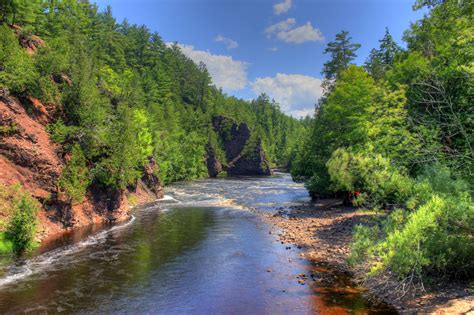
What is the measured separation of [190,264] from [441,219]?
1338cm

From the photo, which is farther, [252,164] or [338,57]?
[252,164]

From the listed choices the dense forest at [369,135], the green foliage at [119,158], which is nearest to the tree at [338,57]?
the dense forest at [369,135]

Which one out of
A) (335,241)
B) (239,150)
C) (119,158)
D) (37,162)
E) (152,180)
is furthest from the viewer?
(239,150)

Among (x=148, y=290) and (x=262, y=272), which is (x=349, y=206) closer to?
(x=262, y=272)

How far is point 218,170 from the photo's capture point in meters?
107

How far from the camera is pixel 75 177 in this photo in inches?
1104

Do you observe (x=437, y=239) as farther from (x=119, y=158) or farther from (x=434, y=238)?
(x=119, y=158)

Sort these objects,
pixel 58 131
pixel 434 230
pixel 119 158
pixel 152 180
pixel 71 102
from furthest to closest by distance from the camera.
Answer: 1. pixel 152 180
2. pixel 119 158
3. pixel 71 102
4. pixel 58 131
5. pixel 434 230

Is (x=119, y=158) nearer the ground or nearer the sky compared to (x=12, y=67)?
nearer the ground

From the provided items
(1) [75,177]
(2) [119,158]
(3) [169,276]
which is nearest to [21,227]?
(1) [75,177]

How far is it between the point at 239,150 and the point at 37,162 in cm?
9521

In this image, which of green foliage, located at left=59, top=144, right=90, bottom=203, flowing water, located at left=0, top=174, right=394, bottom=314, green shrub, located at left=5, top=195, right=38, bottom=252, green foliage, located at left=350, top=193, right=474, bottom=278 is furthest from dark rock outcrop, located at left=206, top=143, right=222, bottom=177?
green foliage, located at left=350, top=193, right=474, bottom=278

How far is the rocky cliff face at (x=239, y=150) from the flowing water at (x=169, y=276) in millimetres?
81782

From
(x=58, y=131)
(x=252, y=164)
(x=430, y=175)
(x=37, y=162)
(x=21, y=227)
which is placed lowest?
(x=21, y=227)
